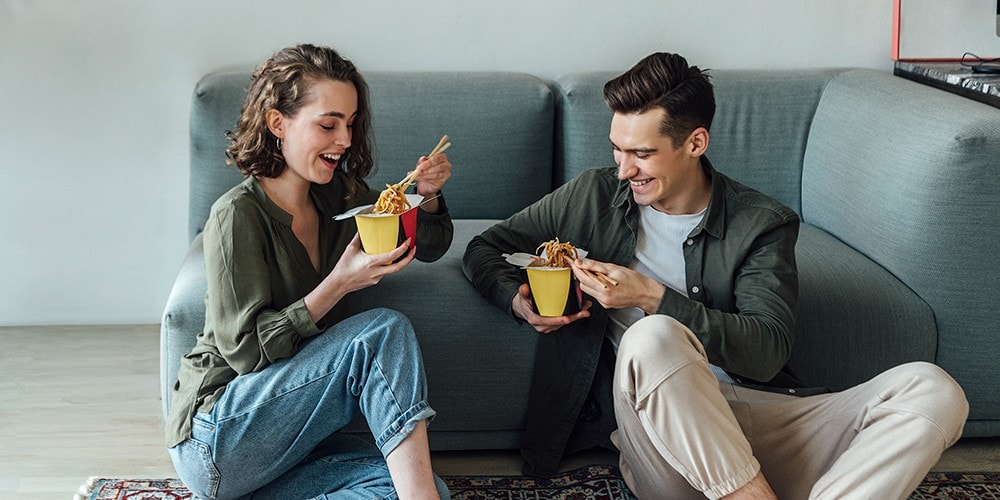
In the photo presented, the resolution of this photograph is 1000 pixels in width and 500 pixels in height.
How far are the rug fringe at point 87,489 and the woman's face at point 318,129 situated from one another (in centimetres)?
80

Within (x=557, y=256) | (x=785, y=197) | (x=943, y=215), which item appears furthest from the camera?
(x=785, y=197)

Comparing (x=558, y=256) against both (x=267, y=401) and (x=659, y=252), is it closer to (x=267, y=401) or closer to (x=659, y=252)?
(x=659, y=252)

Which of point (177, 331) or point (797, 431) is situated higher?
point (177, 331)

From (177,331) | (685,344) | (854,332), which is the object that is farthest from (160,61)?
(854,332)

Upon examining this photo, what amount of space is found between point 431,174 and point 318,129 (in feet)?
0.93

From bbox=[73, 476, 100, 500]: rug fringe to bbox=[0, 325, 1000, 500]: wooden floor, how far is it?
0.09ft

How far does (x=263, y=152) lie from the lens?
2.04m

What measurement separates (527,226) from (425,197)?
0.24 m

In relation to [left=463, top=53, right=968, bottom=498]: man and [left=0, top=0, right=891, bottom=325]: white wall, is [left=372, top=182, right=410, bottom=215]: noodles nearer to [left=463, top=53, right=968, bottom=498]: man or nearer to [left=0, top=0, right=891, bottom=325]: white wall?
[left=463, top=53, right=968, bottom=498]: man

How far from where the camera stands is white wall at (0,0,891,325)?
3.05 meters

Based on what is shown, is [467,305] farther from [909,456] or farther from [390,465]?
[909,456]

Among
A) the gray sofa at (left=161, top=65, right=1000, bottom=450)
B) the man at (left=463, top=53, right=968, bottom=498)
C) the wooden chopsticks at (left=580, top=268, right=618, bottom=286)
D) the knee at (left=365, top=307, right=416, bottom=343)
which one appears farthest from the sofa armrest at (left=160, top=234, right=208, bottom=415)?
the wooden chopsticks at (left=580, top=268, right=618, bottom=286)

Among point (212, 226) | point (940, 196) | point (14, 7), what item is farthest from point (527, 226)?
point (14, 7)

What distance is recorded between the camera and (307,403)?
1921 millimetres
